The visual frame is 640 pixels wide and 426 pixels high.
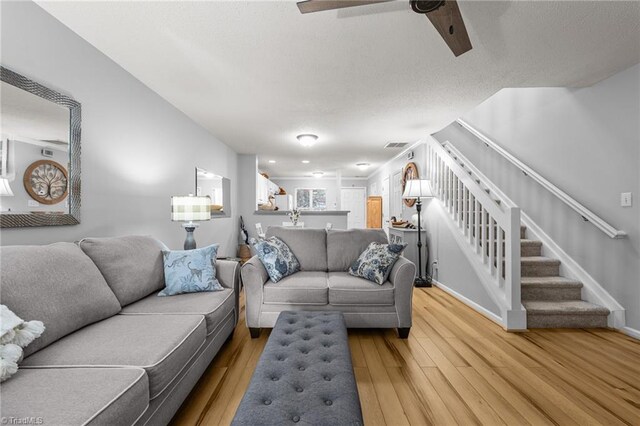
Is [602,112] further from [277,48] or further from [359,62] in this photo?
[277,48]

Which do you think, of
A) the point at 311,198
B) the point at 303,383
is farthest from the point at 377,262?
the point at 311,198

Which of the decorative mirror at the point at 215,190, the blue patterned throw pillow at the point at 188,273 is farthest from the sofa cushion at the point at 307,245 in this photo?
the decorative mirror at the point at 215,190

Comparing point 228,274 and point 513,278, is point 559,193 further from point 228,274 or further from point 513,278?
point 228,274

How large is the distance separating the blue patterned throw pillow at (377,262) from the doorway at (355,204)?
7.31 m

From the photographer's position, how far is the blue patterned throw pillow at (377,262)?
2.52 meters

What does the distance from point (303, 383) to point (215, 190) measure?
410 centimetres

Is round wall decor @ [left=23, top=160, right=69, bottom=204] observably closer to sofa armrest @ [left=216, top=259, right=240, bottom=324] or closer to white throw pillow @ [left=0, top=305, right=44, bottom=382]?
white throw pillow @ [left=0, top=305, right=44, bottom=382]

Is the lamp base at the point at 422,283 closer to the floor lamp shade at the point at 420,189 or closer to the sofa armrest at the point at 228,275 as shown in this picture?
the floor lamp shade at the point at 420,189

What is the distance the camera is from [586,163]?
281 centimetres

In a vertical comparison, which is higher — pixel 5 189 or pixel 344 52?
pixel 344 52

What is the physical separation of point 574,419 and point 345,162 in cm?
612

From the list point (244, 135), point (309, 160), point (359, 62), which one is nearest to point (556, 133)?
point (359, 62)

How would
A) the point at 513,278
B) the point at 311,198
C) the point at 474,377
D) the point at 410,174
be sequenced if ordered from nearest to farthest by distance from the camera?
the point at 474,377
the point at 513,278
the point at 410,174
the point at 311,198

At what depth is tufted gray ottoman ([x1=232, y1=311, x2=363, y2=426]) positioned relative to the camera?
3.02 ft
